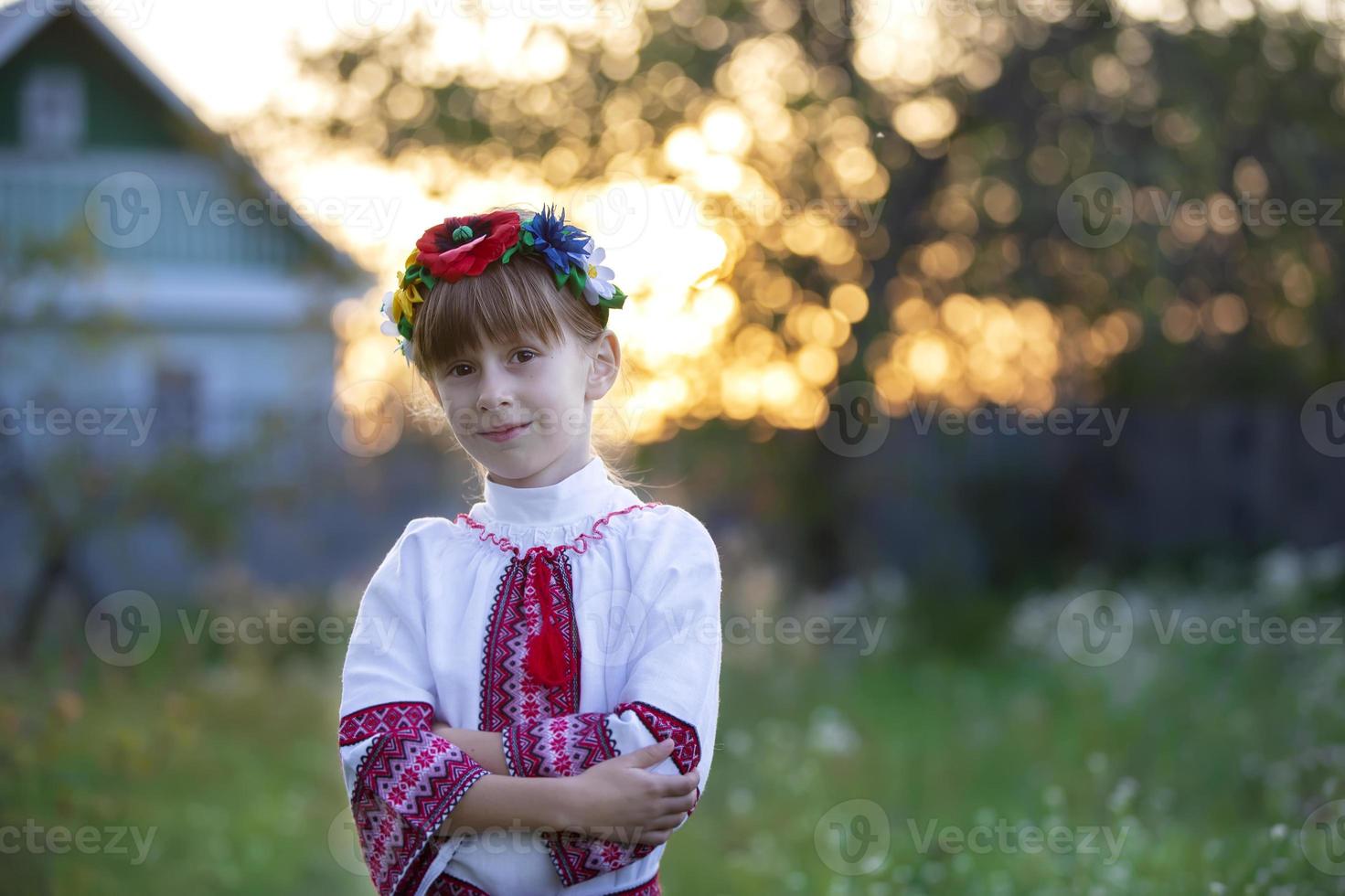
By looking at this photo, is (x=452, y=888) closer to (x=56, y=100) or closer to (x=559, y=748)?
(x=559, y=748)

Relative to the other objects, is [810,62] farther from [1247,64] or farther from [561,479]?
[561,479]

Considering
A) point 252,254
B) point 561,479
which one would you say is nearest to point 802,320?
point 561,479

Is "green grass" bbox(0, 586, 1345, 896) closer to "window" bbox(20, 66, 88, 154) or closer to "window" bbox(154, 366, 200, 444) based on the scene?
"window" bbox(154, 366, 200, 444)

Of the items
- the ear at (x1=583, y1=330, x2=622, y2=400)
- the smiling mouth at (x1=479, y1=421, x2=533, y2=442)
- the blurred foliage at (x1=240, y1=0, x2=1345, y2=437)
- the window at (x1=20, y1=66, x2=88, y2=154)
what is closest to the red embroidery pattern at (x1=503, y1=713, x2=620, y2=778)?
the smiling mouth at (x1=479, y1=421, x2=533, y2=442)

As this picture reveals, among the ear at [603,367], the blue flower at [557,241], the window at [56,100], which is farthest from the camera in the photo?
the window at [56,100]

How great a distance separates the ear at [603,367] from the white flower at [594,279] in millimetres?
87

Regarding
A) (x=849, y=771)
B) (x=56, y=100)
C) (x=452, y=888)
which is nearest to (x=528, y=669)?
(x=452, y=888)

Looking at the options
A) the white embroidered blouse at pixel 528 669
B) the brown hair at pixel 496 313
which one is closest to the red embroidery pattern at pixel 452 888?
the white embroidered blouse at pixel 528 669

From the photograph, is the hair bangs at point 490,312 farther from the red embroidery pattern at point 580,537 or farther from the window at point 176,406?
the window at point 176,406

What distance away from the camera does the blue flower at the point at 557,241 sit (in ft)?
6.50

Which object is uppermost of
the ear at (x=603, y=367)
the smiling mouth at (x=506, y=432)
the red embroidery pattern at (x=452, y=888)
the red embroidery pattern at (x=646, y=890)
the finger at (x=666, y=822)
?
the ear at (x=603, y=367)

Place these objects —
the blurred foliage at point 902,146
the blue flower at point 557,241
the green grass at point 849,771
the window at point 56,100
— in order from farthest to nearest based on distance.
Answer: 1. the window at point 56,100
2. the blurred foliage at point 902,146
3. the green grass at point 849,771
4. the blue flower at point 557,241

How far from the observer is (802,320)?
853cm

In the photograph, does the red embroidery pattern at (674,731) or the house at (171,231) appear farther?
the house at (171,231)
